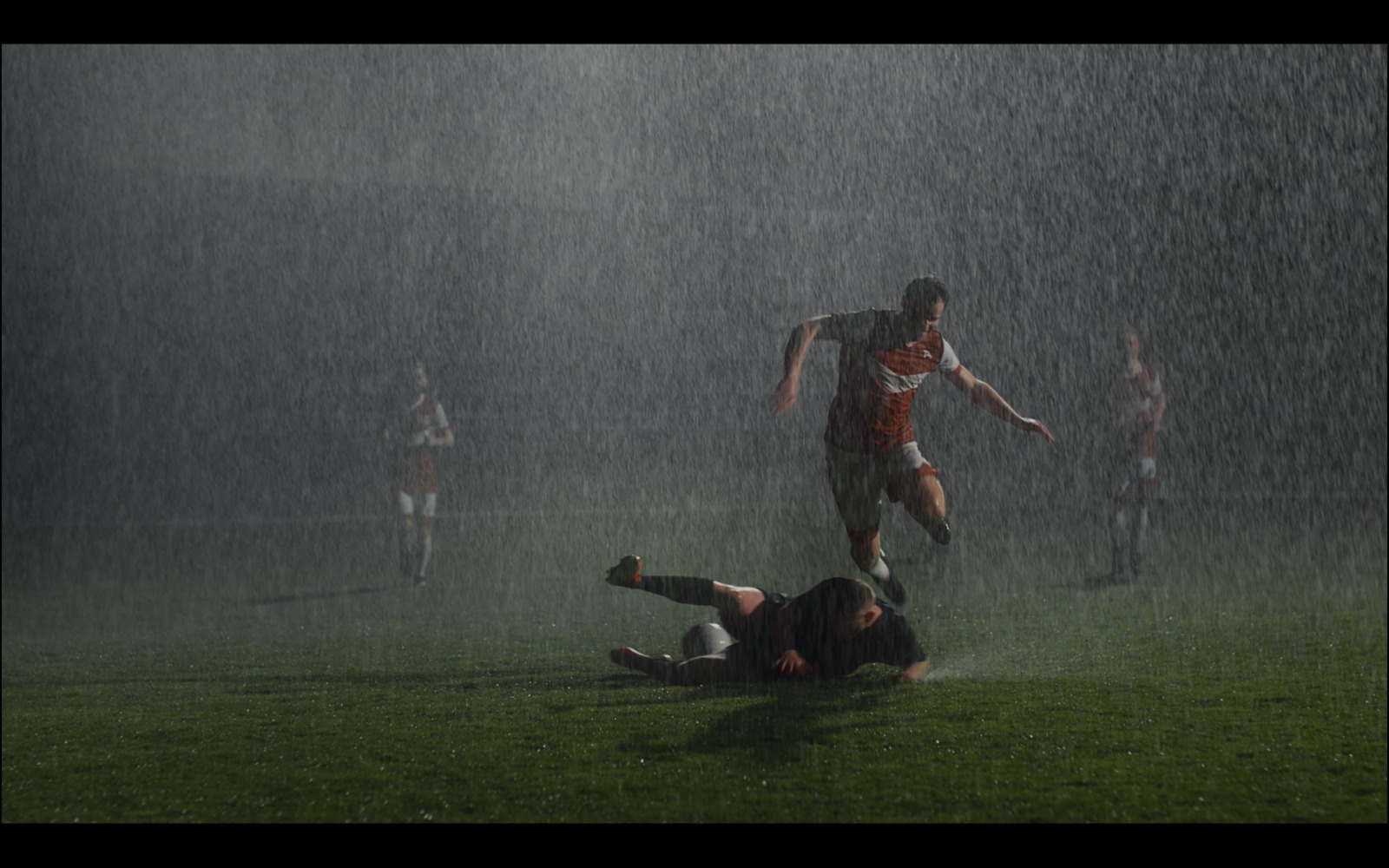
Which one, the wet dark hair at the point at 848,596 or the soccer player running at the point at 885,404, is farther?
the soccer player running at the point at 885,404

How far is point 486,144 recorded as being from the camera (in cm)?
2778

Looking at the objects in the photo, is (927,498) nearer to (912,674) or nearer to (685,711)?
(912,674)

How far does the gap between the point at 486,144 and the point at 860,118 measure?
9.58 m

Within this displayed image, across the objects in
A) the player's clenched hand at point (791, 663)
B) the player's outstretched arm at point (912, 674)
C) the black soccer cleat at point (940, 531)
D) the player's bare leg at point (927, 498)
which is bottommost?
the player's outstretched arm at point (912, 674)

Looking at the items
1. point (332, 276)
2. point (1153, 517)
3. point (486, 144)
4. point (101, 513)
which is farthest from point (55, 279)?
point (1153, 517)

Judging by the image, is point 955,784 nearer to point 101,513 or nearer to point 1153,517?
point 1153,517

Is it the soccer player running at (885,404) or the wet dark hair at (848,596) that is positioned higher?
the soccer player running at (885,404)

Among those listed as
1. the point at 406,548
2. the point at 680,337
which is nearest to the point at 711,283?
the point at 680,337

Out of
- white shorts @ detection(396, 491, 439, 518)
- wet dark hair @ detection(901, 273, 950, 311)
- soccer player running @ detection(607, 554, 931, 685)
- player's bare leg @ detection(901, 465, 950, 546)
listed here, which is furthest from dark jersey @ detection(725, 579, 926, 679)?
white shorts @ detection(396, 491, 439, 518)

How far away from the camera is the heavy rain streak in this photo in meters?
10.4

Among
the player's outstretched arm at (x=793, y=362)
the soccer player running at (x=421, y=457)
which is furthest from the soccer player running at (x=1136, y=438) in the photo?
the soccer player running at (x=421, y=457)

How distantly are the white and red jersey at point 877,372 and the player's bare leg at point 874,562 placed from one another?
449 millimetres

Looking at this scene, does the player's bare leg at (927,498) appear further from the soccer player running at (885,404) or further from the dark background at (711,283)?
the dark background at (711,283)

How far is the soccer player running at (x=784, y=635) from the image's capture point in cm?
441
